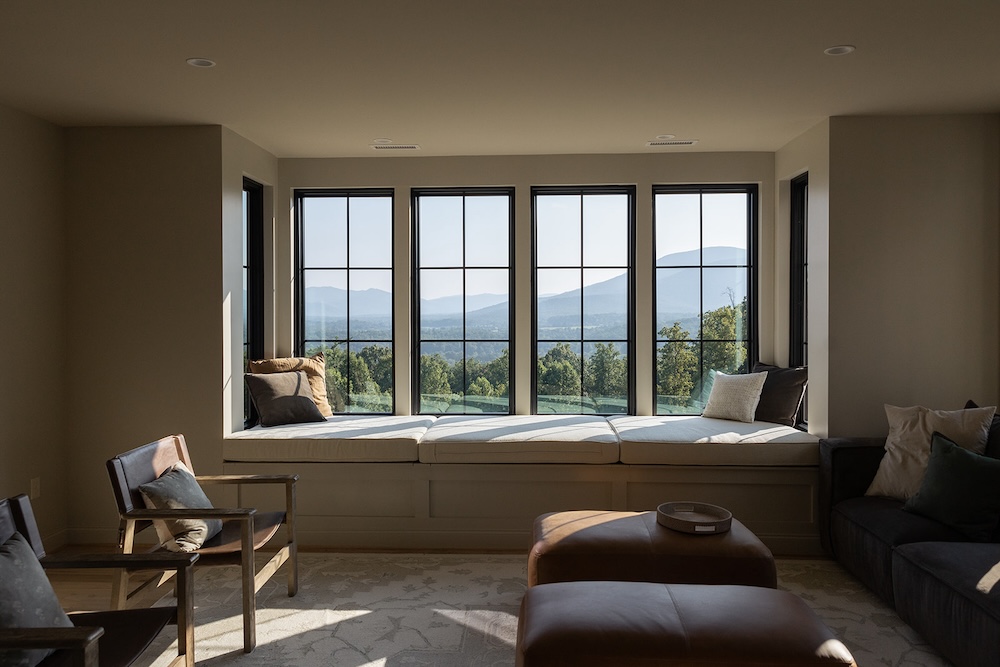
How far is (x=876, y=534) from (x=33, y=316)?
4.69 metres

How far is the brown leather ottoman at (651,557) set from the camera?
2.96 meters

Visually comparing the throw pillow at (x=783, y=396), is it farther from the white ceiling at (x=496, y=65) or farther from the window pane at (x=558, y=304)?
the white ceiling at (x=496, y=65)

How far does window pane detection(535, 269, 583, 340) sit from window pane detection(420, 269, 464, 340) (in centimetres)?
63

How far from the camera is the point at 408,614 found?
3.37 meters

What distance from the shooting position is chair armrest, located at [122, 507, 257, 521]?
9.45 feet

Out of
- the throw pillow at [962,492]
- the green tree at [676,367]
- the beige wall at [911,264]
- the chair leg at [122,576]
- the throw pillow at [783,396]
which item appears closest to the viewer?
the chair leg at [122,576]

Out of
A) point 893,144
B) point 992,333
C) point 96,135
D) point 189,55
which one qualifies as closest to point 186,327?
point 96,135

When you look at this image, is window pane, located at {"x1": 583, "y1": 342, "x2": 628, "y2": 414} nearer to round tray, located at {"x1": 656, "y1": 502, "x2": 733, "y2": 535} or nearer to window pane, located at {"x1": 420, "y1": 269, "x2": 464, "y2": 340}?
window pane, located at {"x1": 420, "y1": 269, "x2": 464, "y2": 340}

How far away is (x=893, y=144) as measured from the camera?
4.16 metres

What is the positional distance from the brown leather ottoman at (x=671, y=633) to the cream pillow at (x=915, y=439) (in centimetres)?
Answer: 164

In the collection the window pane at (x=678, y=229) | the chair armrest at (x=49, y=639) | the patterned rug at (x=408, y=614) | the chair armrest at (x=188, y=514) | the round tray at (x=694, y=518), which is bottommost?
the patterned rug at (x=408, y=614)

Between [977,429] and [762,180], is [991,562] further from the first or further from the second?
[762,180]

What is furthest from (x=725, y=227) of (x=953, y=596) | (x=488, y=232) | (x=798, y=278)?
(x=953, y=596)

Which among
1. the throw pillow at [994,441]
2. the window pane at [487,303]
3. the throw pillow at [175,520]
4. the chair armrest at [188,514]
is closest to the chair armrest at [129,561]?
the chair armrest at [188,514]
